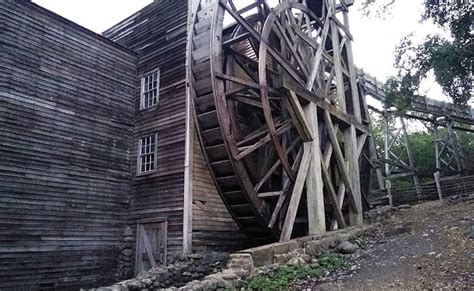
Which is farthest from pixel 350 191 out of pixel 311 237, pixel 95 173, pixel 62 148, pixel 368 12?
pixel 62 148

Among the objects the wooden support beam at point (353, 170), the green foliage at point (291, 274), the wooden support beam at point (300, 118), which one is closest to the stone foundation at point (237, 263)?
the green foliage at point (291, 274)

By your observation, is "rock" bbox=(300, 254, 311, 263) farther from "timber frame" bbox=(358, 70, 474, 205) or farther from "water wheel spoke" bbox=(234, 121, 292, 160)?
"timber frame" bbox=(358, 70, 474, 205)

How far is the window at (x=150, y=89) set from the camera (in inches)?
455

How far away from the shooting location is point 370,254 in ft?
21.9

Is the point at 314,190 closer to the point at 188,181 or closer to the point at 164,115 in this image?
the point at 188,181

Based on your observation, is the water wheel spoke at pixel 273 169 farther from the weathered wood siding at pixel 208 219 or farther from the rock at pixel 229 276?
the rock at pixel 229 276

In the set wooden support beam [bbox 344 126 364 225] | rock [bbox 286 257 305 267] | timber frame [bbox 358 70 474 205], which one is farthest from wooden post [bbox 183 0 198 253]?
timber frame [bbox 358 70 474 205]

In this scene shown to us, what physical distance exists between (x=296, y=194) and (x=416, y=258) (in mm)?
2486

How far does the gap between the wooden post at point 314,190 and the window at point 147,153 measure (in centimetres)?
479

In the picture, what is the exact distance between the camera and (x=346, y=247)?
7145 millimetres

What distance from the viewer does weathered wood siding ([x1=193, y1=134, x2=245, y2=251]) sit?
945 cm

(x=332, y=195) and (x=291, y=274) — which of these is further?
(x=332, y=195)

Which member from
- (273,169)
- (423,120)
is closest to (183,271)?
(273,169)

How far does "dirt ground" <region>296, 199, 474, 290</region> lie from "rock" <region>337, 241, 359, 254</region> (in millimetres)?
156
